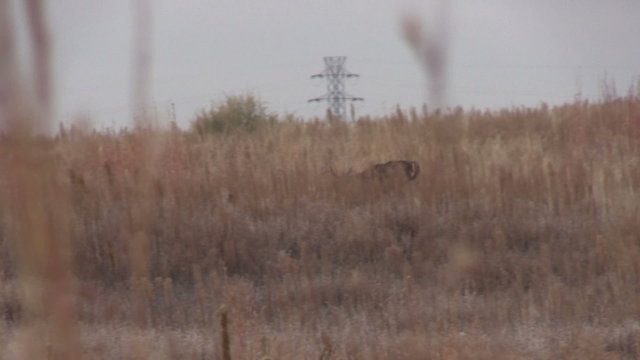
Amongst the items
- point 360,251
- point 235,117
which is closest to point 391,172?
point 360,251

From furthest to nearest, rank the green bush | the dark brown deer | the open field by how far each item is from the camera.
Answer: the green bush < the dark brown deer < the open field

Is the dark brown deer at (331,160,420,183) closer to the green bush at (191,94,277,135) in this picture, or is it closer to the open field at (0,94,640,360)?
the open field at (0,94,640,360)

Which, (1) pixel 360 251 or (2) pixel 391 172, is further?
(2) pixel 391 172

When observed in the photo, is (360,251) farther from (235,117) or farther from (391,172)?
(235,117)

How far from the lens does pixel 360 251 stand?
578 centimetres

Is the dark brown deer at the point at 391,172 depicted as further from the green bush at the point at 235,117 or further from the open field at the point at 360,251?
the green bush at the point at 235,117

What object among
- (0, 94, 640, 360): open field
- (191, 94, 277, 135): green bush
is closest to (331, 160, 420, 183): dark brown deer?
(0, 94, 640, 360): open field

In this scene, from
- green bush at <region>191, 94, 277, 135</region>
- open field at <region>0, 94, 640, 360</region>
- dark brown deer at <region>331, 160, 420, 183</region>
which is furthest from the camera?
green bush at <region>191, 94, 277, 135</region>

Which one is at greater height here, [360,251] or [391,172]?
[391,172]

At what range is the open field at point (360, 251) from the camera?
3.91 m

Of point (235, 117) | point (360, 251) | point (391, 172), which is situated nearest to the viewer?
point (360, 251)

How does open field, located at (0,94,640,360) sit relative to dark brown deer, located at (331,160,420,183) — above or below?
below

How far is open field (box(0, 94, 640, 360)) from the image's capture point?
3914 mm

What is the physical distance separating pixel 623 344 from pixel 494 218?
2286 millimetres
